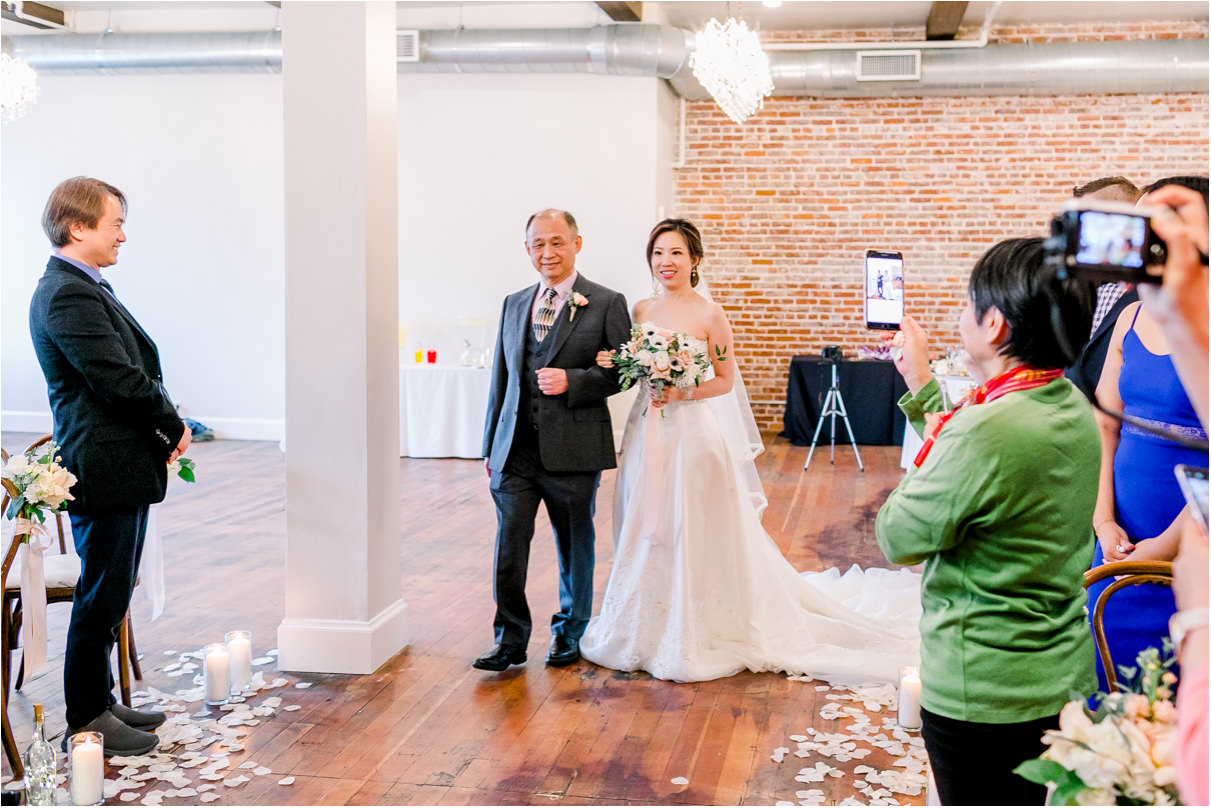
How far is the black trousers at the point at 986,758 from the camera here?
5.78 ft

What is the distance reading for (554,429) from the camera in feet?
13.3

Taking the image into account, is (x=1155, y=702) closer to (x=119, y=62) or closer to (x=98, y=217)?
(x=98, y=217)

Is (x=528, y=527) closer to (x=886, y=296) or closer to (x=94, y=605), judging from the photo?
(x=94, y=605)

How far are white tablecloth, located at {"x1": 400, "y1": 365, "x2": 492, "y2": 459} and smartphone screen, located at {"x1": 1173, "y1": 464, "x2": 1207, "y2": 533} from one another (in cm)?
824

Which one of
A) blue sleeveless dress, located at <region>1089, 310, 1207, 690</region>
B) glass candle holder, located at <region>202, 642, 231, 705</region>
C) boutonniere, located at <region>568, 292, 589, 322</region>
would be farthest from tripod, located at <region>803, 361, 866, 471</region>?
blue sleeveless dress, located at <region>1089, 310, 1207, 690</region>

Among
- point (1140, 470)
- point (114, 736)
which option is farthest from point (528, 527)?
point (1140, 470)

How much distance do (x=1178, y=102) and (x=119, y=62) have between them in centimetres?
967

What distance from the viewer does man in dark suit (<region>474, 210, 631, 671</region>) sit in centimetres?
405

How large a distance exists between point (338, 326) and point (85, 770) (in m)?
1.70

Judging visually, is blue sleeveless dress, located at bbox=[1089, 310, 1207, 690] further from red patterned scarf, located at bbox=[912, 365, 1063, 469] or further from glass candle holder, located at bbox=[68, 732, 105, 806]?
glass candle holder, located at bbox=[68, 732, 105, 806]

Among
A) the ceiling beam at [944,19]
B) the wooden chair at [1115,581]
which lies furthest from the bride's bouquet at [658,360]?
the ceiling beam at [944,19]

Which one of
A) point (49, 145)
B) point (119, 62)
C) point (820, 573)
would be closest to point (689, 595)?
point (820, 573)

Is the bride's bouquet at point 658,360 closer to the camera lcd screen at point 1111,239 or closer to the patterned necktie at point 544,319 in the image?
the patterned necktie at point 544,319

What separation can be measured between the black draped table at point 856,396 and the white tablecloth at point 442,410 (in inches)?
116
